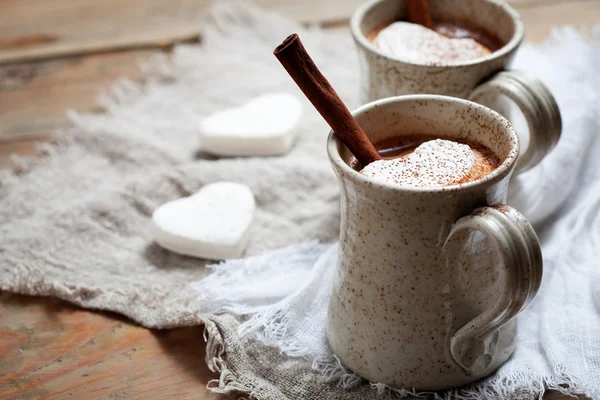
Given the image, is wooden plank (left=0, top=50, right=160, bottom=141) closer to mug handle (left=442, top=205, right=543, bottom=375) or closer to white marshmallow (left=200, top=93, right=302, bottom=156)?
white marshmallow (left=200, top=93, right=302, bottom=156)

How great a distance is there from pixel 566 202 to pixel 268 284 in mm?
441

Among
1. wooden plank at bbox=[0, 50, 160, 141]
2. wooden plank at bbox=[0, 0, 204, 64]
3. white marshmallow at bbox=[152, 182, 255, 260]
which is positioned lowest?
white marshmallow at bbox=[152, 182, 255, 260]

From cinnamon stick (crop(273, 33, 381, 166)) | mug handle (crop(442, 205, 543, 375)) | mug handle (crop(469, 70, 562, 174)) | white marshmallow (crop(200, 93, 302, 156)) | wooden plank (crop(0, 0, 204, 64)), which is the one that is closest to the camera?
mug handle (crop(442, 205, 543, 375))

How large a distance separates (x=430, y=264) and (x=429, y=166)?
0.09 metres

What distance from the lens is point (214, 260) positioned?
972mm

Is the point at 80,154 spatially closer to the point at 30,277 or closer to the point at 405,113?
the point at 30,277

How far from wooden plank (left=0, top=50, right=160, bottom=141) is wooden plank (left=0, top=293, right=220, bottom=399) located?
0.41 meters

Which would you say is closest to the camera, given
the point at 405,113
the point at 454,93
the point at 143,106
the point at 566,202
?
the point at 405,113

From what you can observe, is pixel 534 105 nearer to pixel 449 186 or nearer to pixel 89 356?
pixel 449 186

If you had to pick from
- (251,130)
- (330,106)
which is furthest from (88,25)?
(330,106)

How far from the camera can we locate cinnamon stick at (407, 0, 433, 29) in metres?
1.02

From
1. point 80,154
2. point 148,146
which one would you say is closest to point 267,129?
point 148,146

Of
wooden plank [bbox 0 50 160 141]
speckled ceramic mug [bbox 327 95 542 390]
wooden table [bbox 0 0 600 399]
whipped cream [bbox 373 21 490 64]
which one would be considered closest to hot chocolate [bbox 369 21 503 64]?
whipped cream [bbox 373 21 490 64]

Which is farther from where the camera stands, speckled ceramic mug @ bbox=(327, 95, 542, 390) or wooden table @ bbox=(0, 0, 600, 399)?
wooden table @ bbox=(0, 0, 600, 399)
